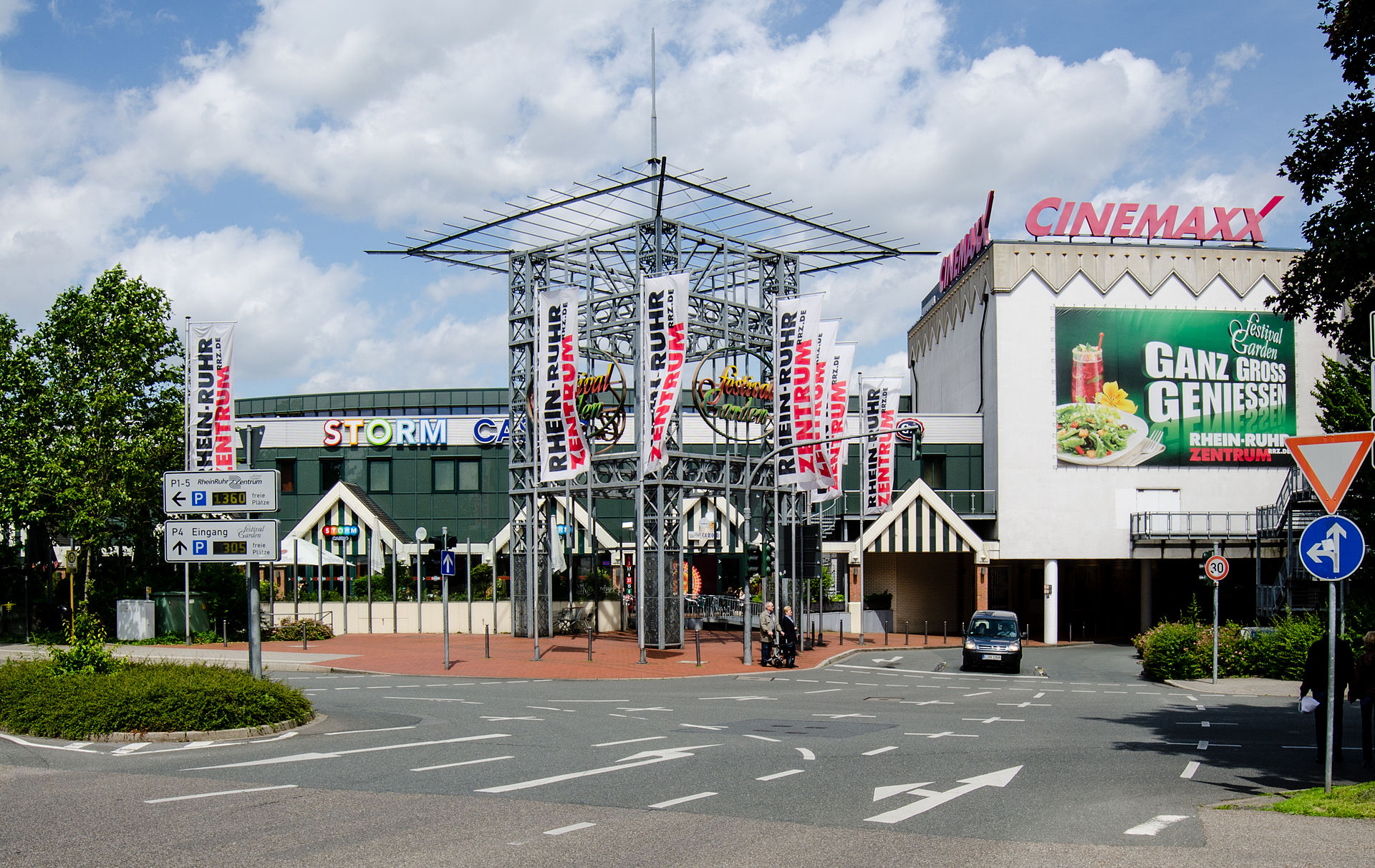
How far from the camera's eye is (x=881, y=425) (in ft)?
157

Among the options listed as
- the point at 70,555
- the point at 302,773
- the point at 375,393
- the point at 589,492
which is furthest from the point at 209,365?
the point at 375,393

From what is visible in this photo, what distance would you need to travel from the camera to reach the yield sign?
10633 millimetres

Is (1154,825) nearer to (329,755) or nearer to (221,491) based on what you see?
(329,755)

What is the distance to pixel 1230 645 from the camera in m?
27.8

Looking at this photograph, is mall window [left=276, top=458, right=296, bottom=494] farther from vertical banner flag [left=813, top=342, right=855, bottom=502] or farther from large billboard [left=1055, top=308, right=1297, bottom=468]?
Result: large billboard [left=1055, top=308, right=1297, bottom=468]

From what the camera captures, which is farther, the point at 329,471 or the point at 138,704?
the point at 329,471

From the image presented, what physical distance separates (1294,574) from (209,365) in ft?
116

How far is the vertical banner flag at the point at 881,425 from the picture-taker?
47.8 meters

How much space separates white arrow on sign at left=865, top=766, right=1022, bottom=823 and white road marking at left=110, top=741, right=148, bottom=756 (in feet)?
28.7

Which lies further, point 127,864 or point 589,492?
point 589,492

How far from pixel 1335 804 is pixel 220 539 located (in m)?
14.6

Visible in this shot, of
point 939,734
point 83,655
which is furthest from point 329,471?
point 939,734

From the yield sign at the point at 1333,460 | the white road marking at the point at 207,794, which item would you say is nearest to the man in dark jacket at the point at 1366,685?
the yield sign at the point at 1333,460

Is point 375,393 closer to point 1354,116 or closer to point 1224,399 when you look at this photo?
point 1224,399
